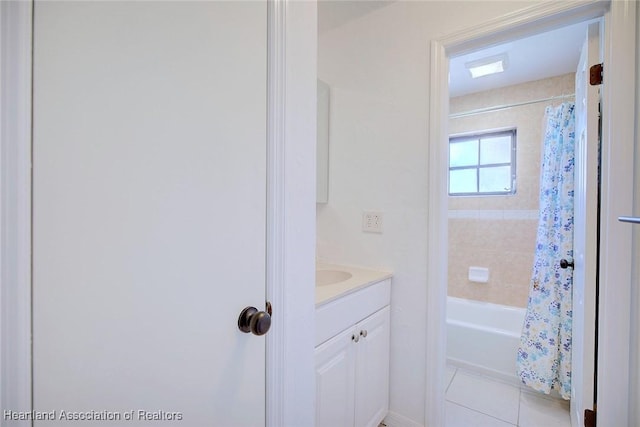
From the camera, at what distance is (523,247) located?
100 inches

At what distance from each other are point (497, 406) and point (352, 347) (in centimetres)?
126

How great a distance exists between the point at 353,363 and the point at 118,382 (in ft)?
3.38

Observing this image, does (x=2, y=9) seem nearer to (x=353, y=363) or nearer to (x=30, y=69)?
(x=30, y=69)

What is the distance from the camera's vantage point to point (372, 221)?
1643 millimetres

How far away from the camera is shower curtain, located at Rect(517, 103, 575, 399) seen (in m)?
1.78

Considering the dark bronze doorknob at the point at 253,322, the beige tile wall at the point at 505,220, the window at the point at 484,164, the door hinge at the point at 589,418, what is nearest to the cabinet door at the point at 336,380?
the dark bronze doorknob at the point at 253,322

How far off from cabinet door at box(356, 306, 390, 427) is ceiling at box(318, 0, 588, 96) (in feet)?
5.35

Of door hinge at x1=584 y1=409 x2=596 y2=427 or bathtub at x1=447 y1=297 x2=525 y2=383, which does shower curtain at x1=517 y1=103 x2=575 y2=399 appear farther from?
door hinge at x1=584 y1=409 x2=596 y2=427

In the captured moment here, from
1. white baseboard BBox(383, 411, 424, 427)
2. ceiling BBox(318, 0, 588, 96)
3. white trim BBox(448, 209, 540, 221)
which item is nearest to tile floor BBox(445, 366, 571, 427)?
white baseboard BBox(383, 411, 424, 427)

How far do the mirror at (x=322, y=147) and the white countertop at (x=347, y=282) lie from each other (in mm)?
434

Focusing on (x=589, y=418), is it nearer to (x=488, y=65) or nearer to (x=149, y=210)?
(x=149, y=210)

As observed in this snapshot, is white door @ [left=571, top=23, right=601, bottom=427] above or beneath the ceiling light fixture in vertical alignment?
beneath

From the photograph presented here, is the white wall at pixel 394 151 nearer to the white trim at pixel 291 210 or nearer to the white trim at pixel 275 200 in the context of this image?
the white trim at pixel 291 210

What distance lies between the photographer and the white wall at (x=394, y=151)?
1.48 metres
